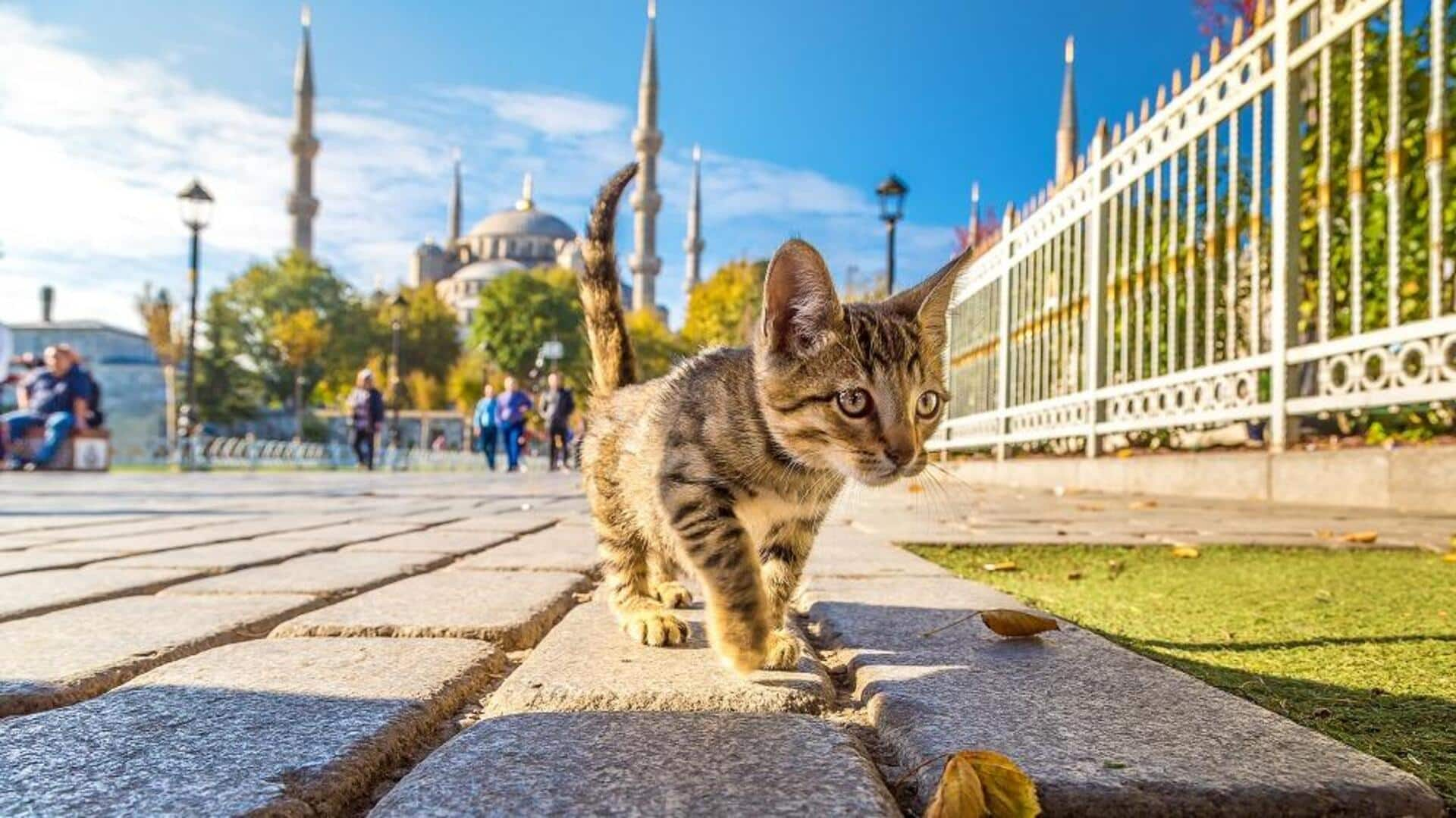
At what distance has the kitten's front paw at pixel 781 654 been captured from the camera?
67.5 inches

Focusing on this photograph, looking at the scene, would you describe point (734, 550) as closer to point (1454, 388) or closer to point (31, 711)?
point (31, 711)

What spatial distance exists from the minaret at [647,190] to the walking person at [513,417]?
4968 centimetres

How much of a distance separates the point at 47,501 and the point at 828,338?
24.9 feet

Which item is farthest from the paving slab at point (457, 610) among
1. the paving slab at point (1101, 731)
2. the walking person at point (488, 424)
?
the walking person at point (488, 424)

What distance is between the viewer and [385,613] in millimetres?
2184

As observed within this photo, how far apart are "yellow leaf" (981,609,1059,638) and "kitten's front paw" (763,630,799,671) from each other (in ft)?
1.35

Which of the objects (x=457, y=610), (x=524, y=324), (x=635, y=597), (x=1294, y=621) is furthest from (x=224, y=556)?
(x=524, y=324)

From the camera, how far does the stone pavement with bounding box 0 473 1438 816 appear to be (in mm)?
1044

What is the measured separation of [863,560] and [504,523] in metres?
2.47

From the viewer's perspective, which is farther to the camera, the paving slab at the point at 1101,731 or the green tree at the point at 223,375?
the green tree at the point at 223,375

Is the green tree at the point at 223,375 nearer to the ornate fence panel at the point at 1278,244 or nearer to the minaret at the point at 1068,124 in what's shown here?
the minaret at the point at 1068,124

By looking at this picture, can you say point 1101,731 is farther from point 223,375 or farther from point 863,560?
point 223,375

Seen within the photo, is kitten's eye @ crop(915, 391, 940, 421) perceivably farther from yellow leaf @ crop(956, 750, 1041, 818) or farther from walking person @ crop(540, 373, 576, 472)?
walking person @ crop(540, 373, 576, 472)

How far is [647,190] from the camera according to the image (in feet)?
231
